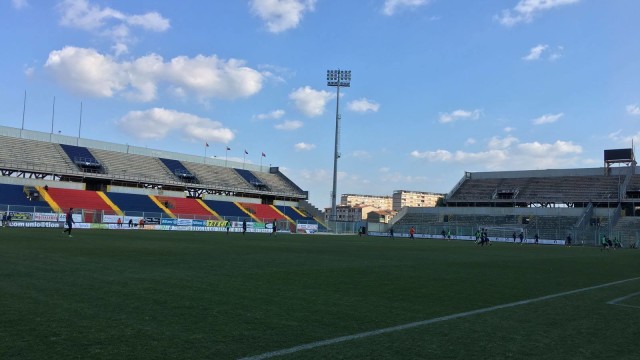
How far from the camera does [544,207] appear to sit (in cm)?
7094

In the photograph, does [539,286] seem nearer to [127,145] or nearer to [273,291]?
[273,291]

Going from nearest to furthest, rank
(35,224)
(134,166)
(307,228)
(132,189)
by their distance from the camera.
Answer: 1. (35,224)
2. (132,189)
3. (307,228)
4. (134,166)

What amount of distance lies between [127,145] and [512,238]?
54.2 m

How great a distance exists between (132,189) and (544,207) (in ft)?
188

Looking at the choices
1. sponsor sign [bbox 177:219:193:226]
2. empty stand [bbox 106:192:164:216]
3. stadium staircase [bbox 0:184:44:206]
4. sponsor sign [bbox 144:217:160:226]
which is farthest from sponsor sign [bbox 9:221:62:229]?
sponsor sign [bbox 177:219:193:226]

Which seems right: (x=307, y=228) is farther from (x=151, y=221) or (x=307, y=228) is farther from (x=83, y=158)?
(x=83, y=158)

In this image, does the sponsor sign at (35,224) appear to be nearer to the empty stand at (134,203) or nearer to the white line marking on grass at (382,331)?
the empty stand at (134,203)

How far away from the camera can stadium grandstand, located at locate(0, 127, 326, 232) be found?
4971cm

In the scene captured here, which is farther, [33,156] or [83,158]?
[83,158]

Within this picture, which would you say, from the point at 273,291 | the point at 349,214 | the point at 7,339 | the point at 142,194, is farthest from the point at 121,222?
the point at 349,214

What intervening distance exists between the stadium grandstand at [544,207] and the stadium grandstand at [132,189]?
776 inches

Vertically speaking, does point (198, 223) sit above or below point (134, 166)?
below

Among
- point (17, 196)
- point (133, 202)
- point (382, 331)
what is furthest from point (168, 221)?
point (382, 331)

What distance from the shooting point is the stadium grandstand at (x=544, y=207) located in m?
59.5
